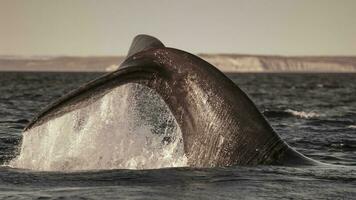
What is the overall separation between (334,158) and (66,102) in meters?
6.34

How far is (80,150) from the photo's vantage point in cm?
893

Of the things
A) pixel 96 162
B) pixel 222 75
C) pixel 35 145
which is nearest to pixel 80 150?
pixel 96 162

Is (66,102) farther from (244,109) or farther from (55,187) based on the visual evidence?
(244,109)

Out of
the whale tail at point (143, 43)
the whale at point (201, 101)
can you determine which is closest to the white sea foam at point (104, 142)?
the whale at point (201, 101)

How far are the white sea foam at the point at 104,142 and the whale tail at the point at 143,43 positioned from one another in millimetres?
527

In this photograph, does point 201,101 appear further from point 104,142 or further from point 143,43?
point 104,142

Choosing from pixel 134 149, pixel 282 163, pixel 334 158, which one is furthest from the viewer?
pixel 334 158

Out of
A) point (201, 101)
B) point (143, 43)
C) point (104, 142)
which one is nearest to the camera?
point (201, 101)

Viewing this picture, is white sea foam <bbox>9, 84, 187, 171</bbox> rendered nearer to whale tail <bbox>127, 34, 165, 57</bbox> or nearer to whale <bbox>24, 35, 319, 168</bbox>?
whale <bbox>24, 35, 319, 168</bbox>

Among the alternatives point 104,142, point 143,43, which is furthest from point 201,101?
point 104,142

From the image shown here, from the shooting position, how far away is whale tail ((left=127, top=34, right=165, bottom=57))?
8336mm

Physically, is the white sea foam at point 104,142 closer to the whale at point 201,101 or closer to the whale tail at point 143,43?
the whale at point 201,101

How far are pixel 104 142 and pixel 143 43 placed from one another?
1453 mm

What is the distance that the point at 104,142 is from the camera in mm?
9039
